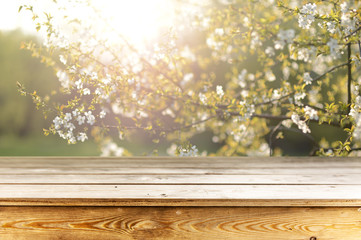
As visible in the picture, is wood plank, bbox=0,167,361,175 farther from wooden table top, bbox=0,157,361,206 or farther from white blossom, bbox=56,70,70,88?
white blossom, bbox=56,70,70,88

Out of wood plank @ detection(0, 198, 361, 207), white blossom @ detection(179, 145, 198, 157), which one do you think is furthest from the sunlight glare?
wood plank @ detection(0, 198, 361, 207)

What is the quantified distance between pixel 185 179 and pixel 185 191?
220mm

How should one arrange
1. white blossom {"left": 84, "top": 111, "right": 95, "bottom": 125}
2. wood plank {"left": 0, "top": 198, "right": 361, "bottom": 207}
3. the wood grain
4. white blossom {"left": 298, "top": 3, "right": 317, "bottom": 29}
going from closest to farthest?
1. wood plank {"left": 0, "top": 198, "right": 361, "bottom": 207}
2. the wood grain
3. white blossom {"left": 298, "top": 3, "right": 317, "bottom": 29}
4. white blossom {"left": 84, "top": 111, "right": 95, "bottom": 125}

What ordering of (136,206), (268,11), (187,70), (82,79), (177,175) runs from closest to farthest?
1. (136,206)
2. (177,175)
3. (82,79)
4. (268,11)
5. (187,70)

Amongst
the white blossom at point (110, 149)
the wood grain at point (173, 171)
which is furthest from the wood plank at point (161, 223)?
the white blossom at point (110, 149)

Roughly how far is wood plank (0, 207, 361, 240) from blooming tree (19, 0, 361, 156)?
101cm

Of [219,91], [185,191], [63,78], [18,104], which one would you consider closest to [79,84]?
[63,78]

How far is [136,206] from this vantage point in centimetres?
125

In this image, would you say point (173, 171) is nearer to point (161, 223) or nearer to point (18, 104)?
point (161, 223)

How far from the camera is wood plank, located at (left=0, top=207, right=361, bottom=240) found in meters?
1.25

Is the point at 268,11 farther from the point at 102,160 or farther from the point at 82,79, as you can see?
the point at 102,160

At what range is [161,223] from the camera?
49.5 inches

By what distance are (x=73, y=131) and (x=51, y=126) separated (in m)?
0.19

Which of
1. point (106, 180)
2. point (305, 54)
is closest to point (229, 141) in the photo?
point (305, 54)
